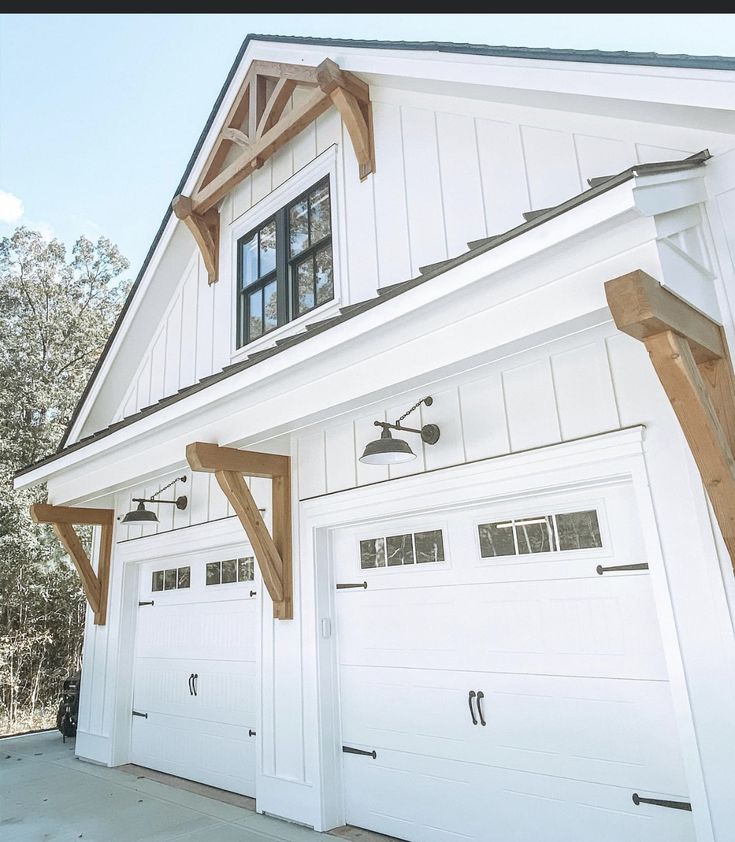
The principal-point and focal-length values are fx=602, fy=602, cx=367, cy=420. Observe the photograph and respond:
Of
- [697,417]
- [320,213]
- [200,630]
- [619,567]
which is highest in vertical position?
[320,213]

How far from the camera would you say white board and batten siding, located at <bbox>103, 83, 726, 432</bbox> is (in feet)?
10.6

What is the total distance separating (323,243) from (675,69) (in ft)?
9.49

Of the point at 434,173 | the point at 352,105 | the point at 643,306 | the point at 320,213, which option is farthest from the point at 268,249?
the point at 643,306

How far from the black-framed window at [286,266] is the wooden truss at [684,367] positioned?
309 cm

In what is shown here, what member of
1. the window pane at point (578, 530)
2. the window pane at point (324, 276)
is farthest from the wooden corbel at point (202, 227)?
the window pane at point (578, 530)

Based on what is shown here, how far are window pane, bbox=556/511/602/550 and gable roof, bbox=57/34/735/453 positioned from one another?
2064 millimetres

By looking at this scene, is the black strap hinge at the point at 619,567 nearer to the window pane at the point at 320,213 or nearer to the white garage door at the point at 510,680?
the white garage door at the point at 510,680

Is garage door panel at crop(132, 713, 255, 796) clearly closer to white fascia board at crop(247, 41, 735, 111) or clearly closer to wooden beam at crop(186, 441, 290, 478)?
wooden beam at crop(186, 441, 290, 478)

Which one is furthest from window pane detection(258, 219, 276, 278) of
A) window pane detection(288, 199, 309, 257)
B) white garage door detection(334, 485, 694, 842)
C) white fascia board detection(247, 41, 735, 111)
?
white garage door detection(334, 485, 694, 842)

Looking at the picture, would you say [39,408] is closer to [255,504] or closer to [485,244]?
[255,504]

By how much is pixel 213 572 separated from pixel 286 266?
9.04ft

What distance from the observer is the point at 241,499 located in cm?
405

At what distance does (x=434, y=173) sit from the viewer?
→ 407cm

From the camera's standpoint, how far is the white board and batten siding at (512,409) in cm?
299
